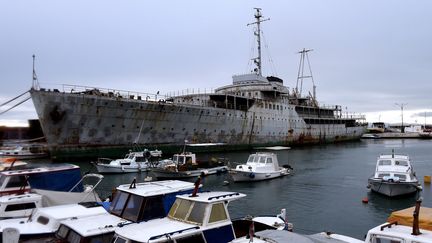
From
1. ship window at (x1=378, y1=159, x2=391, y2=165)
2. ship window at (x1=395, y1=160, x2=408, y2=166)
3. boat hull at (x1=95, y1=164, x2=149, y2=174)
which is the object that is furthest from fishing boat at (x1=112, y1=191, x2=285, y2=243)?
boat hull at (x1=95, y1=164, x2=149, y2=174)

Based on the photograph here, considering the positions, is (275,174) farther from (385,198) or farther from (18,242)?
(18,242)

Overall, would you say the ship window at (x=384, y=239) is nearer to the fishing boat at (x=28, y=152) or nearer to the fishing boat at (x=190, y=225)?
the fishing boat at (x=190, y=225)

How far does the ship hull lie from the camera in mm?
41200

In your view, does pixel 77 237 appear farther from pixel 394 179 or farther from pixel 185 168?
pixel 185 168

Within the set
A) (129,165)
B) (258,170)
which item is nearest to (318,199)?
(258,170)

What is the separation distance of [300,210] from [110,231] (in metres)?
14.0

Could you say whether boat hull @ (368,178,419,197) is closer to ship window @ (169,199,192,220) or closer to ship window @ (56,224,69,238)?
ship window @ (169,199,192,220)

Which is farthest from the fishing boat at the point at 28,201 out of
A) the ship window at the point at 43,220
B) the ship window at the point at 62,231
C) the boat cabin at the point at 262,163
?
the boat cabin at the point at 262,163

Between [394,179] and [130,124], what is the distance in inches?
1264

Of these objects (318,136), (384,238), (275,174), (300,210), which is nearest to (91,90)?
(275,174)

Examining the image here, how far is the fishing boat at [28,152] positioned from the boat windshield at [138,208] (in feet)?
150

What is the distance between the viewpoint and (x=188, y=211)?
10.1m

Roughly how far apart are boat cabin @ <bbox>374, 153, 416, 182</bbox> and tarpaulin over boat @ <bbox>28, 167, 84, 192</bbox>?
63.8 feet

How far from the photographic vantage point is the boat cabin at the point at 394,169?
79.2ft
